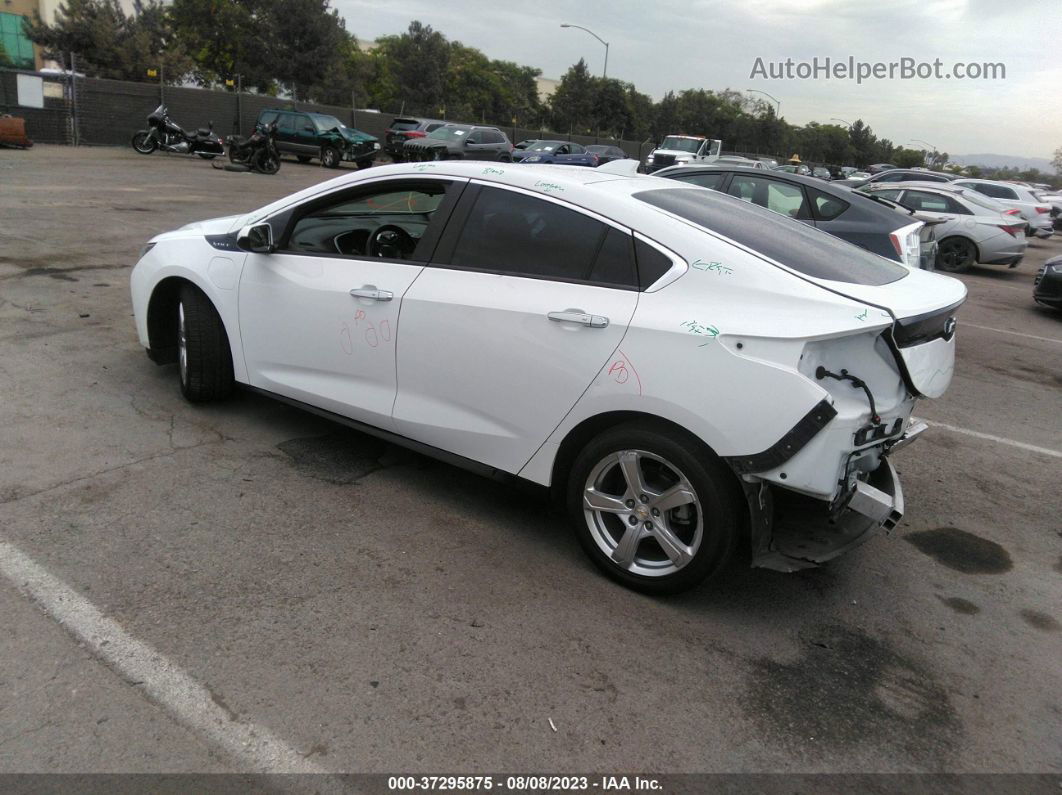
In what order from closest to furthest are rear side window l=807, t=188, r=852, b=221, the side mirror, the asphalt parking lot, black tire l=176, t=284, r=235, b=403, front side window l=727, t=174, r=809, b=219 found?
the asphalt parking lot
the side mirror
black tire l=176, t=284, r=235, b=403
rear side window l=807, t=188, r=852, b=221
front side window l=727, t=174, r=809, b=219

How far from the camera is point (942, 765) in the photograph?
2.67 m

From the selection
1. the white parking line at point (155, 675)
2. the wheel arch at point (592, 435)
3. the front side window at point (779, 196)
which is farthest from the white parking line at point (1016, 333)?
the white parking line at point (155, 675)

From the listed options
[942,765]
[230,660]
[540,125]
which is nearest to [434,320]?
[230,660]

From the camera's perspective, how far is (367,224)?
4605 millimetres

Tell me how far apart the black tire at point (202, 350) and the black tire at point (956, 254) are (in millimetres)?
14826

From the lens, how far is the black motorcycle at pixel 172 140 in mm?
25156

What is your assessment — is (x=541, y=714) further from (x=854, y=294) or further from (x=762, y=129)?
(x=762, y=129)

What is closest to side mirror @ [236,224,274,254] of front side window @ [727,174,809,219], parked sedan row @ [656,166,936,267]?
parked sedan row @ [656,166,936,267]

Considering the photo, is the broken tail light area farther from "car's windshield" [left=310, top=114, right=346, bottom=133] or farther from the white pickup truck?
"car's windshield" [left=310, top=114, right=346, bottom=133]

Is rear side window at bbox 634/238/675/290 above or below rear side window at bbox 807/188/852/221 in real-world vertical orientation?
below

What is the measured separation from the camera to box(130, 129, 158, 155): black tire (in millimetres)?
25156

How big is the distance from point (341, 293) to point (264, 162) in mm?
21238

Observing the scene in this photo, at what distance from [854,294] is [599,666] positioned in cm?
176

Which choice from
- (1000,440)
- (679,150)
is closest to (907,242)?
(1000,440)
